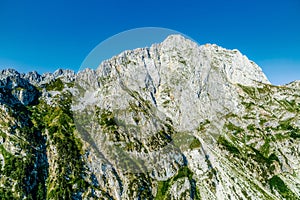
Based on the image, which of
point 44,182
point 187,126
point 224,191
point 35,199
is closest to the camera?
point 35,199

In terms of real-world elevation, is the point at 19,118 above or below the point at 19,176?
above

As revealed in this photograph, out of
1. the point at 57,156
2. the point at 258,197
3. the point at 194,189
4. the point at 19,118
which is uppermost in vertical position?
the point at 19,118

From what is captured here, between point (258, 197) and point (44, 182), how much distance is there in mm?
128747

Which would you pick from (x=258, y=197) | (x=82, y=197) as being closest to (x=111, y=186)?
(x=82, y=197)

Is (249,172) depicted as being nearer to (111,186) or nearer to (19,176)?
(111,186)

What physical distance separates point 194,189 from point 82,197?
227 ft

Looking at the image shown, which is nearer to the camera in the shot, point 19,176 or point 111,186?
point 19,176

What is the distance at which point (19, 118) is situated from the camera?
198375 millimetres

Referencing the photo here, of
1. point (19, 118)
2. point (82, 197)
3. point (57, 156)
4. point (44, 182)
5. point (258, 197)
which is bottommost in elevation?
point (258, 197)

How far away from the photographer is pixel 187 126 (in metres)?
193

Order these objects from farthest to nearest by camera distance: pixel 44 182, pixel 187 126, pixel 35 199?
pixel 187 126
pixel 44 182
pixel 35 199

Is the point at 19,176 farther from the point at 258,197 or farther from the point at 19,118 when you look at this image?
the point at 258,197

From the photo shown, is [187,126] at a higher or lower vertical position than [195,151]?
higher

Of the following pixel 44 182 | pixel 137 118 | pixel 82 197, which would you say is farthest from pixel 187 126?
pixel 44 182
